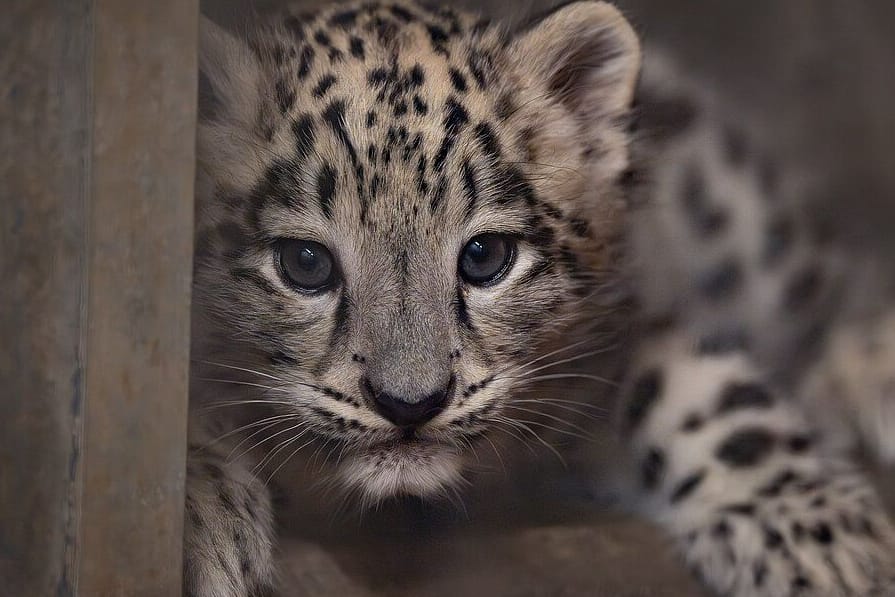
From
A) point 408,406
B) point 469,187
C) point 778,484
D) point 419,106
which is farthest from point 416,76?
point 778,484

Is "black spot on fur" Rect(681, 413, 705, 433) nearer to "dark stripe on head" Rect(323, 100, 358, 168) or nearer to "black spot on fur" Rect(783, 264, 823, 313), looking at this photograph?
"black spot on fur" Rect(783, 264, 823, 313)

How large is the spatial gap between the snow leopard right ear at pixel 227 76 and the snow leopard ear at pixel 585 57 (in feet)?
1.22

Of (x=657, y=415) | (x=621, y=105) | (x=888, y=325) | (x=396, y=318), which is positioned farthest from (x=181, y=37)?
(x=888, y=325)

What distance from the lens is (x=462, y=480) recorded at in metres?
1.46

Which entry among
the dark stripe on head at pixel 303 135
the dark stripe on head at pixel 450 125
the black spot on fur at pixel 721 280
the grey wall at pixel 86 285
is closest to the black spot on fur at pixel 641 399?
the black spot on fur at pixel 721 280

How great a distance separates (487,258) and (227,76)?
41 cm

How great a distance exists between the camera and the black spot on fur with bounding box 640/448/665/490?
5.33ft

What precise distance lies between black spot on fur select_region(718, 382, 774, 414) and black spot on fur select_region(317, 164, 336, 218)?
2.24 ft

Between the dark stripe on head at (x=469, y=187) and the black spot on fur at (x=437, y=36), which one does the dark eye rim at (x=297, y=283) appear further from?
the black spot on fur at (x=437, y=36)

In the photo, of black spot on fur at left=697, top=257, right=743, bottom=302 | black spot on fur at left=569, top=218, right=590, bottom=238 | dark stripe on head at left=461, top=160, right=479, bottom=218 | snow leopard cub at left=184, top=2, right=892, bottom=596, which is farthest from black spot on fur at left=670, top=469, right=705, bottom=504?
dark stripe on head at left=461, top=160, right=479, bottom=218

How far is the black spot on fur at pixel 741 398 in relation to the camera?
1.63 m

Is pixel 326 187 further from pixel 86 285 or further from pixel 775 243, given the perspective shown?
pixel 775 243

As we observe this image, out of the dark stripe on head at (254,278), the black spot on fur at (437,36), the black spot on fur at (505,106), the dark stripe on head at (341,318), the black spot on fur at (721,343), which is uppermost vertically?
the black spot on fur at (437,36)

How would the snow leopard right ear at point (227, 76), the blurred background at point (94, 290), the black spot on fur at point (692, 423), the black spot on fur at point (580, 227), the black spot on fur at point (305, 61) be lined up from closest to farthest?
the blurred background at point (94, 290), the snow leopard right ear at point (227, 76), the black spot on fur at point (305, 61), the black spot on fur at point (580, 227), the black spot on fur at point (692, 423)
